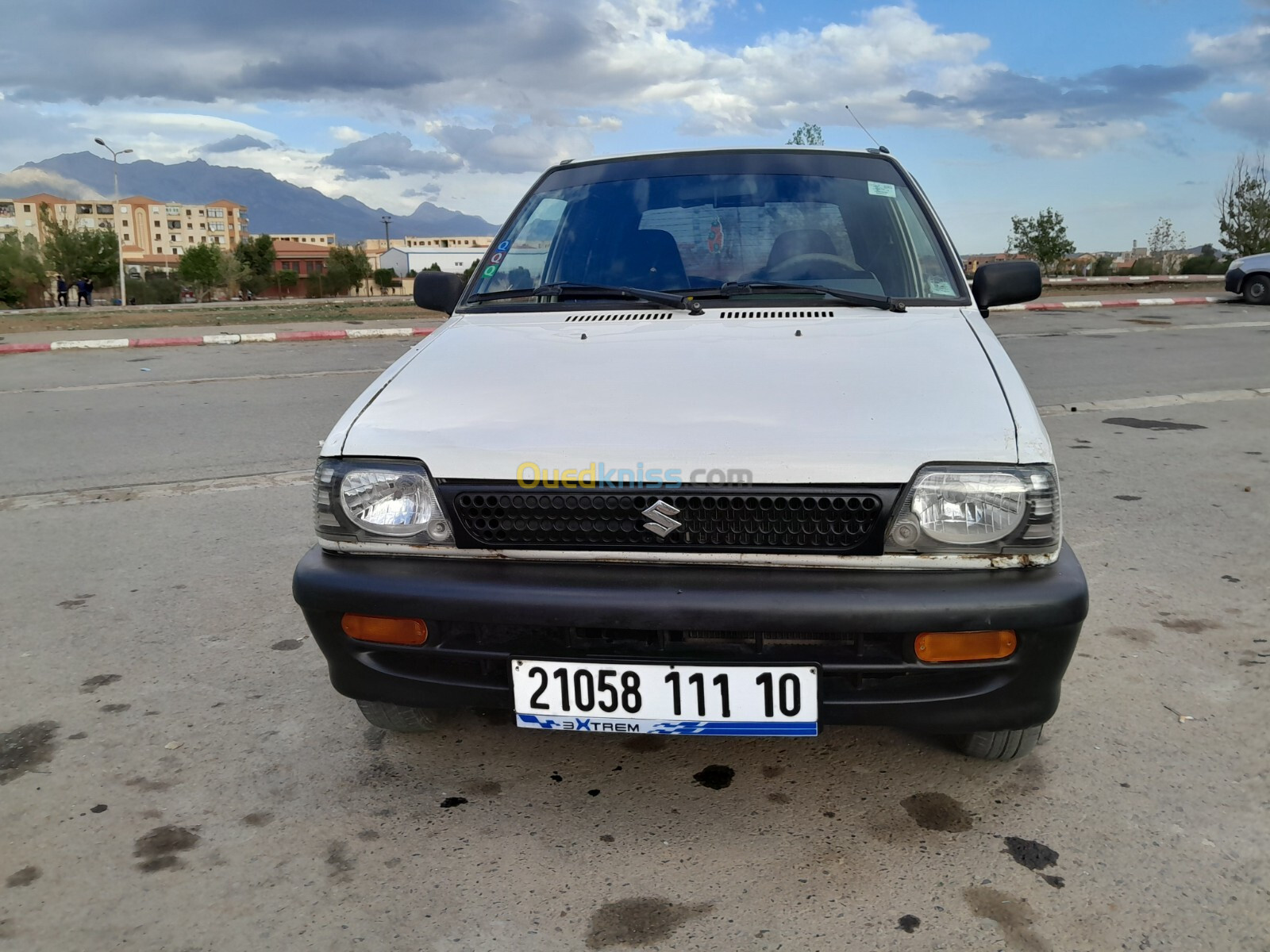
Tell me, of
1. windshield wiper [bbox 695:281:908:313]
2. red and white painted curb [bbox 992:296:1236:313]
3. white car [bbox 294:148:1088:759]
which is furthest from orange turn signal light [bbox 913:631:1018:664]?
red and white painted curb [bbox 992:296:1236:313]

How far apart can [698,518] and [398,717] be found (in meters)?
1.10

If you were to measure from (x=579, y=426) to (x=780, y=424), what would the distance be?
0.45 meters

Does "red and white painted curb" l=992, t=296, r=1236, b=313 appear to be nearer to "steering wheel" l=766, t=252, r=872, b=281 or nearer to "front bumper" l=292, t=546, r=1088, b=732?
"steering wheel" l=766, t=252, r=872, b=281

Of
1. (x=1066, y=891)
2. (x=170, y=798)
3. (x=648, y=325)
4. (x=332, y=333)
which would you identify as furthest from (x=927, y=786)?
(x=332, y=333)

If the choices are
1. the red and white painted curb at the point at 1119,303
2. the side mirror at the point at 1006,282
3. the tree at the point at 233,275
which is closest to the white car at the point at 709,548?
the side mirror at the point at 1006,282

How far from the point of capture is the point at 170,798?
2.58 m

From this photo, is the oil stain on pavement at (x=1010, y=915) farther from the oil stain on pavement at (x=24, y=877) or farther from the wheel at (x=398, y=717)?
the oil stain on pavement at (x=24, y=877)

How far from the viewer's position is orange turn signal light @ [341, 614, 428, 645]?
228 centimetres

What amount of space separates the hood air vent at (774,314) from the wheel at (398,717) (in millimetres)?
1397

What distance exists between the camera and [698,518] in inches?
86.7

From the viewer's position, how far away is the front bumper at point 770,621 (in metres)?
2.09

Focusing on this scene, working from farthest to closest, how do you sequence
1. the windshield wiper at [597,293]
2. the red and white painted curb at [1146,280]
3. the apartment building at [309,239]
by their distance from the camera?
1. the apartment building at [309,239]
2. the red and white painted curb at [1146,280]
3. the windshield wiper at [597,293]

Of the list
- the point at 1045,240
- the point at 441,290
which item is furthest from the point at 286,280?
the point at 441,290

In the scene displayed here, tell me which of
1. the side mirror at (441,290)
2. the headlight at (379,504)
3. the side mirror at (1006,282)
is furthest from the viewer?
the side mirror at (441,290)
